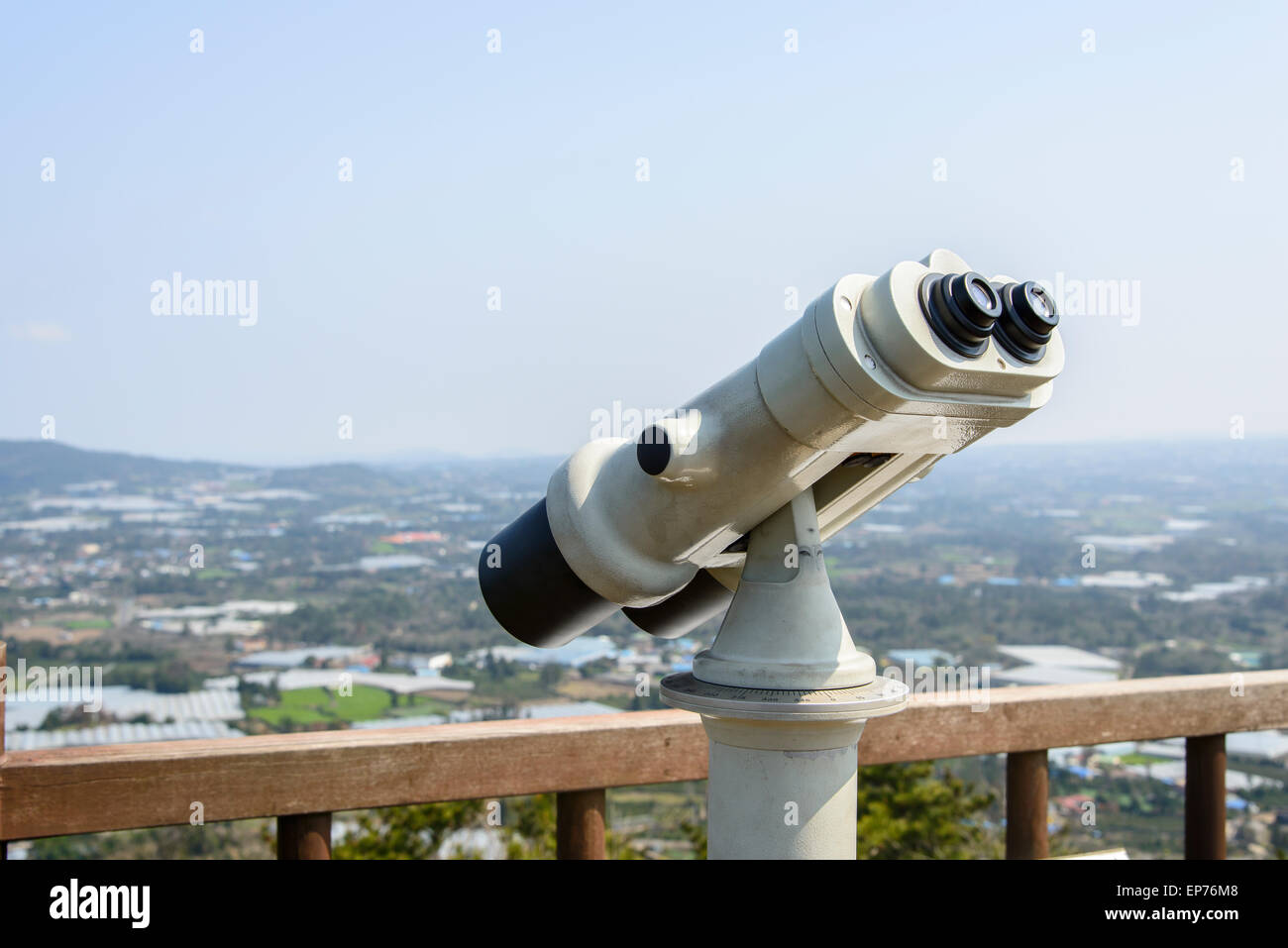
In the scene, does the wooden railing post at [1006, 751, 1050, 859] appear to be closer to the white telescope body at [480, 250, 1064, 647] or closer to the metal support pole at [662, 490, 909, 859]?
the white telescope body at [480, 250, 1064, 647]

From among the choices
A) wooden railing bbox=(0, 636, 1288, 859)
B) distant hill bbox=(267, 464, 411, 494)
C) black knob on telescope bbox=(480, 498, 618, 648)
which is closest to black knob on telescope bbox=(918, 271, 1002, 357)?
black knob on telescope bbox=(480, 498, 618, 648)

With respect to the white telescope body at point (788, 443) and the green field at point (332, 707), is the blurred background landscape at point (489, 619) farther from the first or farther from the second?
the white telescope body at point (788, 443)

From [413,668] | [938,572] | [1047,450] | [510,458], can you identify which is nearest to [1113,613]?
[938,572]

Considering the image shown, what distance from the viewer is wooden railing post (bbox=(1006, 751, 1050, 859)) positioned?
2.64 metres

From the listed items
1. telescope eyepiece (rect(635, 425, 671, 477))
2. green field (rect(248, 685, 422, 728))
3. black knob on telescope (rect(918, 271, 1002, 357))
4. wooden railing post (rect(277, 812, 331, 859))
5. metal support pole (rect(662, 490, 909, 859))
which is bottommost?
green field (rect(248, 685, 422, 728))

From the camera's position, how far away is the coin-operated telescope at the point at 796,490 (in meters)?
1.42

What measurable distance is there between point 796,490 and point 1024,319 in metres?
0.41

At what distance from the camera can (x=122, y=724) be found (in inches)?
524

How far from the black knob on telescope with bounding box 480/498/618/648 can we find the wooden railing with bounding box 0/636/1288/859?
38cm

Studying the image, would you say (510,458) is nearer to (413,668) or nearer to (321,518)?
(413,668)

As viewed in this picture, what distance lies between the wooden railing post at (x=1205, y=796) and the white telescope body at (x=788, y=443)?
155 centimetres

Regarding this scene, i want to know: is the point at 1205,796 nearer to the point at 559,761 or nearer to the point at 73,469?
the point at 559,761

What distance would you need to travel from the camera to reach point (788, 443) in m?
1.55

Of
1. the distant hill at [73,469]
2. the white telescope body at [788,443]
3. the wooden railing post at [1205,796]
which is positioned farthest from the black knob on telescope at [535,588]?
the distant hill at [73,469]
